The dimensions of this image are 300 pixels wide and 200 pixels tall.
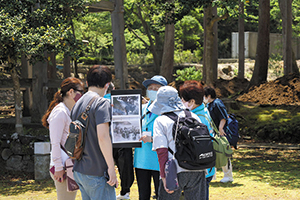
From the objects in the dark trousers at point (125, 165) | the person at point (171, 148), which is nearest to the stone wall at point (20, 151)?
the dark trousers at point (125, 165)

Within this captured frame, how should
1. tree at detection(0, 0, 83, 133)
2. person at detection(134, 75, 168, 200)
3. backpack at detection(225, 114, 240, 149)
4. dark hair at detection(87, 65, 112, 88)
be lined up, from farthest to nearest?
1. tree at detection(0, 0, 83, 133)
2. backpack at detection(225, 114, 240, 149)
3. person at detection(134, 75, 168, 200)
4. dark hair at detection(87, 65, 112, 88)

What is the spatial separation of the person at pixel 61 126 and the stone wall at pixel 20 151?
4.89m

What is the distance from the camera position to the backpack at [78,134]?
358cm

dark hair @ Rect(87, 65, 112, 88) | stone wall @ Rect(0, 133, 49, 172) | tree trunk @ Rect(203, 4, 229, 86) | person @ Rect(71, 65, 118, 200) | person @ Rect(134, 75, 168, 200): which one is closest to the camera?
person @ Rect(71, 65, 118, 200)

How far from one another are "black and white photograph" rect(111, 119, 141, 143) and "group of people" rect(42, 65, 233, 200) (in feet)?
0.57

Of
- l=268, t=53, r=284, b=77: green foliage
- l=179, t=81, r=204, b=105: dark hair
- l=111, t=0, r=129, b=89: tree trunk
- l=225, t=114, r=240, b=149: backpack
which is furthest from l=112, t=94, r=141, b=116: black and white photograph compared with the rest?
l=268, t=53, r=284, b=77: green foliage

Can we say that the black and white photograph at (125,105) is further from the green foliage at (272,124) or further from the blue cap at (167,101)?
the green foliage at (272,124)

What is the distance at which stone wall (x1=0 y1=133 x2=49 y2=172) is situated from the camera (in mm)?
9133

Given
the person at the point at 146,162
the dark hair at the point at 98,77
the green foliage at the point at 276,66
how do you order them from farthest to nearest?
the green foliage at the point at 276,66 → the person at the point at 146,162 → the dark hair at the point at 98,77

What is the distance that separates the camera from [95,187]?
3.61 m

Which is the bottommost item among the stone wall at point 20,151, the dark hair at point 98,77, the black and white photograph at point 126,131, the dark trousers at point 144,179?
the stone wall at point 20,151

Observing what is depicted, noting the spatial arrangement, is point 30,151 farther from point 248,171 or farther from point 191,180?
point 191,180

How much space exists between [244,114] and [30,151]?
8460 millimetres

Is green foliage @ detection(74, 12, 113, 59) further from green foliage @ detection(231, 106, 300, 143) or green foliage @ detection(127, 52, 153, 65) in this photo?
green foliage @ detection(231, 106, 300, 143)
